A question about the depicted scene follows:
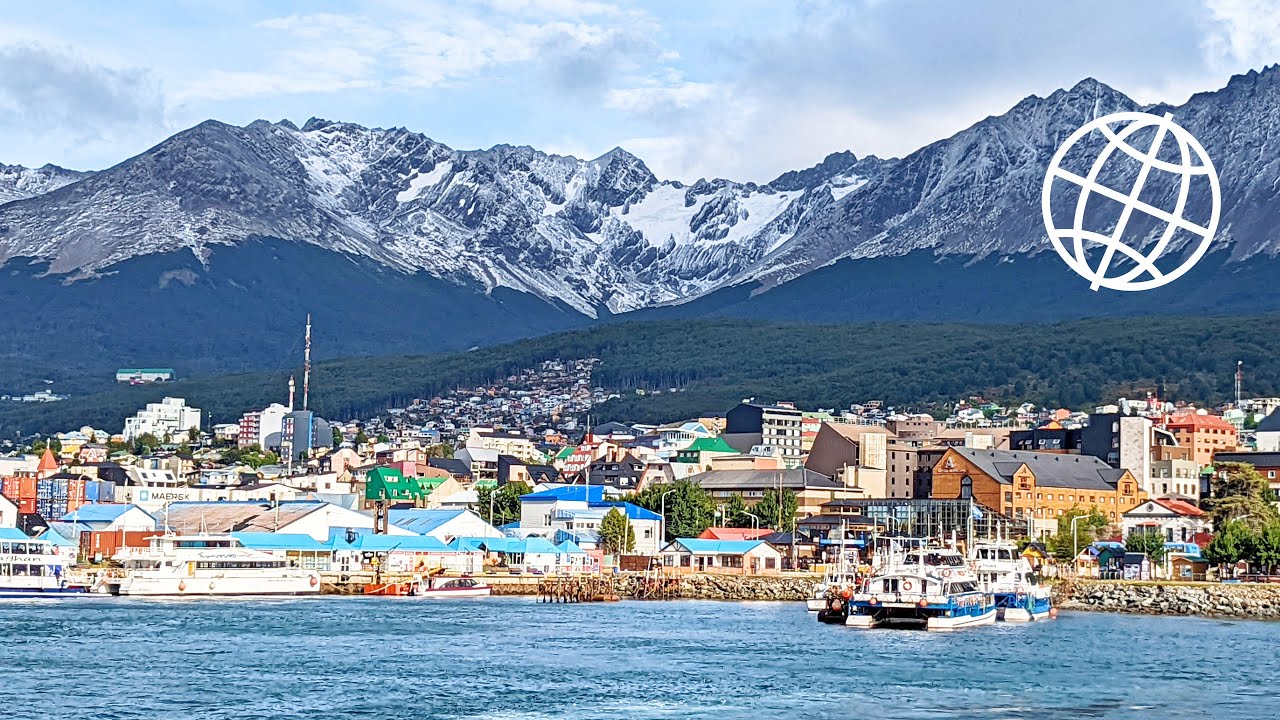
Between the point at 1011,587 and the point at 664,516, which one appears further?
the point at 664,516

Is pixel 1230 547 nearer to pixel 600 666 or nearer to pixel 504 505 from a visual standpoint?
pixel 600 666

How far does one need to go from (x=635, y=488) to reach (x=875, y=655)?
9740 cm

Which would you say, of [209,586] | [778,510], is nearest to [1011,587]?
[209,586]

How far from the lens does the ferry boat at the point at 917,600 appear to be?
288 feet

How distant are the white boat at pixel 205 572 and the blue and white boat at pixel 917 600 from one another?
33.1 metres

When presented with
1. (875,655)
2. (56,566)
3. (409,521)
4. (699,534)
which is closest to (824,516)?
(699,534)

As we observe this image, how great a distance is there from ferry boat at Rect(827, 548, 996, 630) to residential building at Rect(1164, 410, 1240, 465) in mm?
82982

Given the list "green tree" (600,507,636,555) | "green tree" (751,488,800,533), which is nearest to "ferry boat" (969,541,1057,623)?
"green tree" (600,507,636,555)

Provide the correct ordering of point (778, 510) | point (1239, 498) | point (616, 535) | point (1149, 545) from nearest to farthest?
1. point (1149, 545)
2. point (1239, 498)
3. point (616, 535)
4. point (778, 510)

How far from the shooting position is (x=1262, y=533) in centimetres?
11662

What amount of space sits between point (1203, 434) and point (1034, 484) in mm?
35194

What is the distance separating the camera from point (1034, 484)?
481 ft

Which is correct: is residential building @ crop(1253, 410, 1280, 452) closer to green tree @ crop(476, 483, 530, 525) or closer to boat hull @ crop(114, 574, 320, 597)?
green tree @ crop(476, 483, 530, 525)

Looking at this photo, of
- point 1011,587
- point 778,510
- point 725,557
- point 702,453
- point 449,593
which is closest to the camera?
point 1011,587
